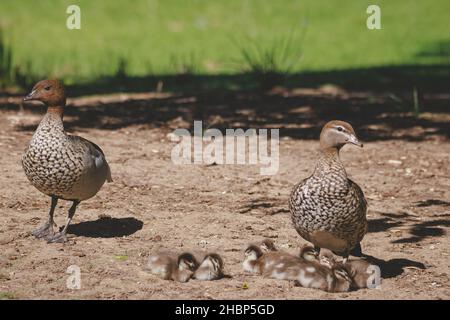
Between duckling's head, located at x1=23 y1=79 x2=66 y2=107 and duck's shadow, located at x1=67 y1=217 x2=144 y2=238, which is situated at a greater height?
duckling's head, located at x1=23 y1=79 x2=66 y2=107

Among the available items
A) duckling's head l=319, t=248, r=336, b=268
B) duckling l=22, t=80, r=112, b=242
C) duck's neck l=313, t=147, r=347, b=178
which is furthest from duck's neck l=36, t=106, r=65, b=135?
duckling's head l=319, t=248, r=336, b=268

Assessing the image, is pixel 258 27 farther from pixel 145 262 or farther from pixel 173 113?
pixel 145 262

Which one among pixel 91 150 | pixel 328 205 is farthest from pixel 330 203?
pixel 91 150

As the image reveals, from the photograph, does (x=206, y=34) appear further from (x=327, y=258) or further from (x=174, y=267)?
(x=174, y=267)

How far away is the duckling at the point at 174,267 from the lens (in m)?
7.06

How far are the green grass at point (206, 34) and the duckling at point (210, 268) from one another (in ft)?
27.6

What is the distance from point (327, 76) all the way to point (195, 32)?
530cm

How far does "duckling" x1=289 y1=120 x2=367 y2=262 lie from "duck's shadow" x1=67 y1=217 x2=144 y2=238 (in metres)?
1.77

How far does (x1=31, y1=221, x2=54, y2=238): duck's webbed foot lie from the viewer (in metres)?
7.98

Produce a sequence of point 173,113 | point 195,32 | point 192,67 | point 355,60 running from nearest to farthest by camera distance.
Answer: point 173,113 → point 192,67 → point 355,60 → point 195,32

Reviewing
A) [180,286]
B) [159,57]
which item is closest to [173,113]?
[159,57]

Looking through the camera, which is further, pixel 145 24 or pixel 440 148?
pixel 145 24

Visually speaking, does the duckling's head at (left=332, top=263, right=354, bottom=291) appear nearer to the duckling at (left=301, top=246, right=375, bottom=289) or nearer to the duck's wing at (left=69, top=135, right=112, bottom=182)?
the duckling at (left=301, top=246, right=375, bottom=289)

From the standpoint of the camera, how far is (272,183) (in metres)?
10.3
